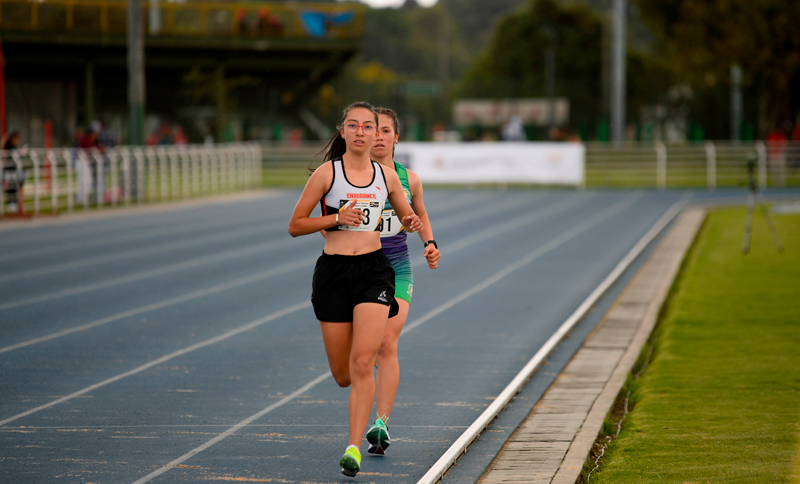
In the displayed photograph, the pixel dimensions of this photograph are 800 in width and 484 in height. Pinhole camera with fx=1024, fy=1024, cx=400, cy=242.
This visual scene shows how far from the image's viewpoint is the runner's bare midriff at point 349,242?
5.36 metres

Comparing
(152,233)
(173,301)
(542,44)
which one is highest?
(542,44)

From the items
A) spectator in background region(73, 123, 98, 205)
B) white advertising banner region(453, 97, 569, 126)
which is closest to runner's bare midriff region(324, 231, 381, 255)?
spectator in background region(73, 123, 98, 205)

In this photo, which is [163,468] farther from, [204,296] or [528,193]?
[528,193]

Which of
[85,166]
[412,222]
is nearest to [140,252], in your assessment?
[85,166]

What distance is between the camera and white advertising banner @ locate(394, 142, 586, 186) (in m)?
32.2

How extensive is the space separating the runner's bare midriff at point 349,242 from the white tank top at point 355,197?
1.2 inches

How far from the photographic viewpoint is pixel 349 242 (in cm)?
536

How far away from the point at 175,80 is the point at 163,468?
4066cm

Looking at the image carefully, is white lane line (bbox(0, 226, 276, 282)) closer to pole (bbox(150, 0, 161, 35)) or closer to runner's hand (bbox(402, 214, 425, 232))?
runner's hand (bbox(402, 214, 425, 232))

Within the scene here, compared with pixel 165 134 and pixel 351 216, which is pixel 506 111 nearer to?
pixel 165 134

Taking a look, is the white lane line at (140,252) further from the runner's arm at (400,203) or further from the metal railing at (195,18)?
the metal railing at (195,18)

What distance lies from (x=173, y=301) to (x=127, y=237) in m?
7.73

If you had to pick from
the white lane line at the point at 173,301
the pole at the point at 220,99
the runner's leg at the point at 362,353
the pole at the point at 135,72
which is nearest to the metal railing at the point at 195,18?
the pole at the point at 220,99

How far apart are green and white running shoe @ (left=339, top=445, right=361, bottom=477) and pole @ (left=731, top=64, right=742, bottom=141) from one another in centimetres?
3812
